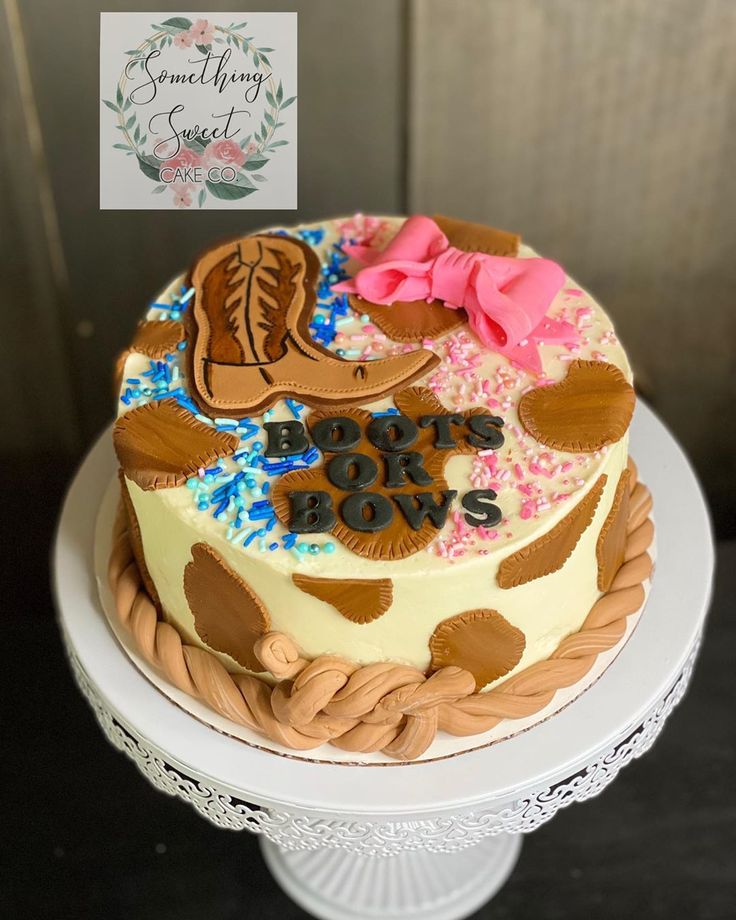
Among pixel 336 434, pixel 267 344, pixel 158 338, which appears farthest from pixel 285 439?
pixel 158 338

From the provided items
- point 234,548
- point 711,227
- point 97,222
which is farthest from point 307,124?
point 234,548

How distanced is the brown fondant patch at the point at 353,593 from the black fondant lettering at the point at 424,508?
0.09 meters

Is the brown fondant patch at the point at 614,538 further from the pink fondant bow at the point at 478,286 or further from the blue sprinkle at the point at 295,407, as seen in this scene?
the blue sprinkle at the point at 295,407

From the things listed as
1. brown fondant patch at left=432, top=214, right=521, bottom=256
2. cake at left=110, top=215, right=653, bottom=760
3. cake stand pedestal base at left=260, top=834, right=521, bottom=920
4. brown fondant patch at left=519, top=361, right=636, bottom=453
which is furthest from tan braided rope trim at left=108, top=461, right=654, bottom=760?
cake stand pedestal base at left=260, top=834, right=521, bottom=920

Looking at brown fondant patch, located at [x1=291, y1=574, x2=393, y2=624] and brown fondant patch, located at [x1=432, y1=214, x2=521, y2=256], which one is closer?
brown fondant patch, located at [x1=291, y1=574, x2=393, y2=624]

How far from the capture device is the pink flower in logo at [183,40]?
4.54 feet

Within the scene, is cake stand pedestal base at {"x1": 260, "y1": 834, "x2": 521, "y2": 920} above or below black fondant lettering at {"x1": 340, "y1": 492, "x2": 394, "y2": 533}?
below

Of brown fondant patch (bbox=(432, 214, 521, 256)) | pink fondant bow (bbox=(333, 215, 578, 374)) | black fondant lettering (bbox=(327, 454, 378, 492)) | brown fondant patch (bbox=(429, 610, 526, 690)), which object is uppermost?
brown fondant patch (bbox=(432, 214, 521, 256))

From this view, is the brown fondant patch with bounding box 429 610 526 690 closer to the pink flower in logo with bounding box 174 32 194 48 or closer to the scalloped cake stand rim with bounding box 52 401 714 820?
the scalloped cake stand rim with bounding box 52 401 714 820

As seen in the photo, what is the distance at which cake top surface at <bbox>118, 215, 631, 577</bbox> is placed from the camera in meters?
A: 1.35

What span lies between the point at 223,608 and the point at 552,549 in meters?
0.44

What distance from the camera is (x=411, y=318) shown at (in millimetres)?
1625

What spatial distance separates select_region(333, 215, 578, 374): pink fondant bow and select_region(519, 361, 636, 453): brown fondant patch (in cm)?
6

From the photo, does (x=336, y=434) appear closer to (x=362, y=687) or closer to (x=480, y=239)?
(x=362, y=687)
